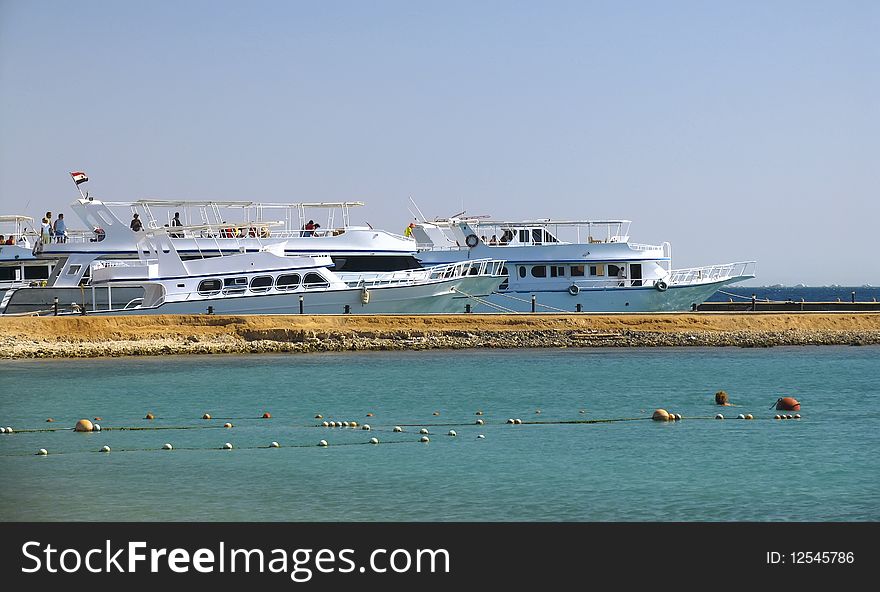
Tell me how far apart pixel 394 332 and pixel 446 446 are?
22.3 metres

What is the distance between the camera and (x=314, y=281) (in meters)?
47.5

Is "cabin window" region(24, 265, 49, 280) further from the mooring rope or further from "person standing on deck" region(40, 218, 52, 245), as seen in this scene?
the mooring rope

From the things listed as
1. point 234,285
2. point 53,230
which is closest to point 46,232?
point 53,230

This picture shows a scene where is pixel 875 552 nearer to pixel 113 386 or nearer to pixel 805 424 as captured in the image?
pixel 805 424

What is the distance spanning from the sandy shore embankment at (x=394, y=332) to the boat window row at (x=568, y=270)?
925 cm

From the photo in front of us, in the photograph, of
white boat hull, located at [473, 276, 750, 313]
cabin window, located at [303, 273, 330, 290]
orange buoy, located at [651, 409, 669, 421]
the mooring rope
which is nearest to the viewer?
orange buoy, located at [651, 409, 669, 421]

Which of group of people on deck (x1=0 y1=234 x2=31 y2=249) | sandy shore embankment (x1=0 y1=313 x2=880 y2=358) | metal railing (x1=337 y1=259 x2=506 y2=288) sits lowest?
sandy shore embankment (x1=0 y1=313 x2=880 y2=358)

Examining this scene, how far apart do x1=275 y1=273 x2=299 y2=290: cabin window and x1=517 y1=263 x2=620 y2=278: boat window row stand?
12420 millimetres

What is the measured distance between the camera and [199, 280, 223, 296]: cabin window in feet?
153

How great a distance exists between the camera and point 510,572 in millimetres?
11484

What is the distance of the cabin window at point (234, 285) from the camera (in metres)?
46.7

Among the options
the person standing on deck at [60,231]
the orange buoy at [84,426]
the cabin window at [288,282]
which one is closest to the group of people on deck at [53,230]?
the person standing on deck at [60,231]

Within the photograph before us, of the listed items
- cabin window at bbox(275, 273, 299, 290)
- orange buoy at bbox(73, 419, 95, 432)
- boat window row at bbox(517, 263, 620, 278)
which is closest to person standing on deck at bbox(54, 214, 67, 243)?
cabin window at bbox(275, 273, 299, 290)

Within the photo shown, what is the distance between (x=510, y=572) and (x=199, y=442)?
11.6 meters
